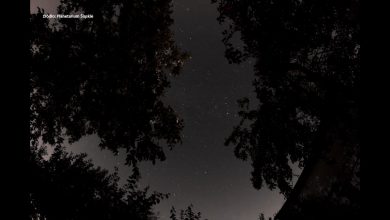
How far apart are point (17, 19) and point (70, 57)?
1418cm

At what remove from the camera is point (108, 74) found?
54.2ft

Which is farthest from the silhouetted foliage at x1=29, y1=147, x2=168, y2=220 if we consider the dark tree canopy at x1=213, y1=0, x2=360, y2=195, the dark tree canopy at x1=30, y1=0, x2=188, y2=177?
the dark tree canopy at x1=213, y1=0, x2=360, y2=195

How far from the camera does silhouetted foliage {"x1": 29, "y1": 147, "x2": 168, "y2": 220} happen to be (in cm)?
1366

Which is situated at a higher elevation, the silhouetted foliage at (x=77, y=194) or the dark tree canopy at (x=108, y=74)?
the dark tree canopy at (x=108, y=74)

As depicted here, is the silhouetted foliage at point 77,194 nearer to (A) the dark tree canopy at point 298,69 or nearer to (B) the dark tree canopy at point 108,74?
Answer: (B) the dark tree canopy at point 108,74

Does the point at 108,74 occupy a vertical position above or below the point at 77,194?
above

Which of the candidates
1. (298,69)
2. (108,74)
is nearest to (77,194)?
(108,74)

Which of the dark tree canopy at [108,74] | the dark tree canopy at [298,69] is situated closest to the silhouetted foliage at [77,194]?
the dark tree canopy at [108,74]

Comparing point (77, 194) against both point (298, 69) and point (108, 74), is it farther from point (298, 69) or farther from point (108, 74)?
point (298, 69)

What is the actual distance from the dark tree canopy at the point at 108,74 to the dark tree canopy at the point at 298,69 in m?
4.28

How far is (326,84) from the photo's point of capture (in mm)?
13031

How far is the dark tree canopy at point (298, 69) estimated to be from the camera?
12656 millimetres

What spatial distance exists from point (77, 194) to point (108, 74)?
5.59 metres

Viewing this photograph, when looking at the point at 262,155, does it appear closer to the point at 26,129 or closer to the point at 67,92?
the point at 67,92
